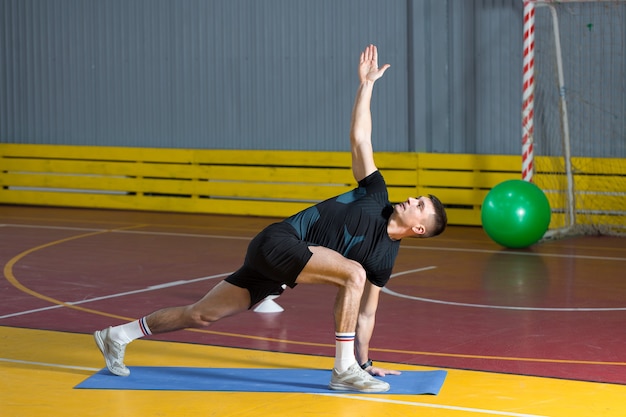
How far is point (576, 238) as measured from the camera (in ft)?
49.2

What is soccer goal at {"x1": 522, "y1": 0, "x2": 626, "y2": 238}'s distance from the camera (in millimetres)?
15219

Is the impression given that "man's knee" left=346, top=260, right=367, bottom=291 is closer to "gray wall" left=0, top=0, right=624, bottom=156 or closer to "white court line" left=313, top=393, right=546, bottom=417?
"white court line" left=313, top=393, right=546, bottom=417

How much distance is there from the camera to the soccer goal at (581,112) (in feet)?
49.9

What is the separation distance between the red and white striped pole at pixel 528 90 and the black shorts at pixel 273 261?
315 inches

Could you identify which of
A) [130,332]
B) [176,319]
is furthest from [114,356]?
[176,319]

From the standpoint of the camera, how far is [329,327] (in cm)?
927

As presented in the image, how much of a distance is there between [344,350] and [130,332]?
156 centimetres

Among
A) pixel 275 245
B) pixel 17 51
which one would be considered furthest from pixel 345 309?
pixel 17 51

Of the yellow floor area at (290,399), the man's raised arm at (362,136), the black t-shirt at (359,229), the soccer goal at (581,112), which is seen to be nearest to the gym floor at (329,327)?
the yellow floor area at (290,399)

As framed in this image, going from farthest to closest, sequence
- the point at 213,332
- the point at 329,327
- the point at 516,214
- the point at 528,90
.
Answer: the point at 528,90 → the point at 516,214 → the point at 329,327 → the point at 213,332

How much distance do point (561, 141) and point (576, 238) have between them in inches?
59.5

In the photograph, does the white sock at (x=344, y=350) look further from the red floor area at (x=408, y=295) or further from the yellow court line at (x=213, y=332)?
the yellow court line at (x=213, y=332)

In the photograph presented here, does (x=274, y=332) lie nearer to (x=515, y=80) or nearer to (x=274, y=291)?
(x=274, y=291)

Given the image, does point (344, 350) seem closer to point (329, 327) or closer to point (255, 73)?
point (329, 327)
